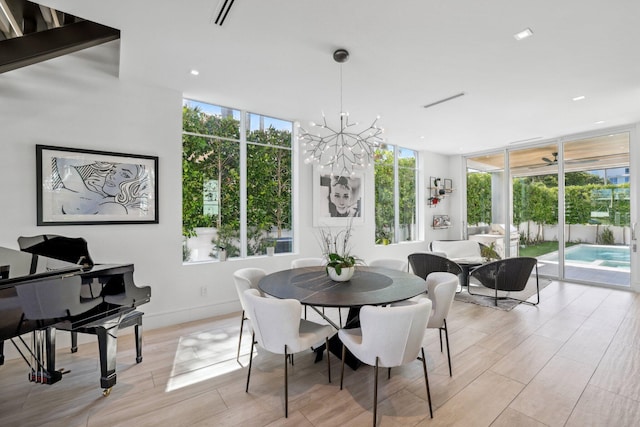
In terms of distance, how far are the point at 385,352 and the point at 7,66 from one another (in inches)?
153

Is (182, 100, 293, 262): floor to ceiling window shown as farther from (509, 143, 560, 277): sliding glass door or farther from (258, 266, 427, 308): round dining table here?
(509, 143, 560, 277): sliding glass door

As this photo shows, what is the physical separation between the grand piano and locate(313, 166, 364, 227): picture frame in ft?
10.0

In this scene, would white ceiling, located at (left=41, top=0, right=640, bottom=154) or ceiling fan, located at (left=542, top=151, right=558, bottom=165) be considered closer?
white ceiling, located at (left=41, top=0, right=640, bottom=154)

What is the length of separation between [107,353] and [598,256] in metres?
7.90

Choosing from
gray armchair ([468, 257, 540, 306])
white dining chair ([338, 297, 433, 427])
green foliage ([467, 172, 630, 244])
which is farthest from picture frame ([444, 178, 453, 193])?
white dining chair ([338, 297, 433, 427])

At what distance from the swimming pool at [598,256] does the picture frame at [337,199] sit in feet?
14.3

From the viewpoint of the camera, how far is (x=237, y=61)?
304 cm

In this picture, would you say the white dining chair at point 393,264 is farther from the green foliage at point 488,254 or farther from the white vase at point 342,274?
the green foliage at point 488,254

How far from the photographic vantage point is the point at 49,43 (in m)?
2.70

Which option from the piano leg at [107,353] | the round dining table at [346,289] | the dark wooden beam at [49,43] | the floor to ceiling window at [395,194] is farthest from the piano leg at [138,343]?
the floor to ceiling window at [395,194]

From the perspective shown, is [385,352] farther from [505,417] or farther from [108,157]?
[108,157]

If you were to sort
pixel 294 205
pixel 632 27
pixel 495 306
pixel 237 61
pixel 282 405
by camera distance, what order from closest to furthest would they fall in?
pixel 282 405 → pixel 632 27 → pixel 237 61 → pixel 495 306 → pixel 294 205

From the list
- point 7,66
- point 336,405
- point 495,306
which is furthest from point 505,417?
point 7,66

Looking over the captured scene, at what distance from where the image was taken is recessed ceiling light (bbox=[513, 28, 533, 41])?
251 centimetres
